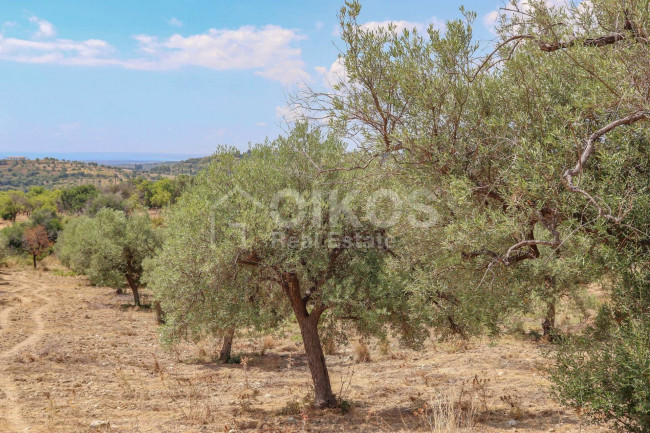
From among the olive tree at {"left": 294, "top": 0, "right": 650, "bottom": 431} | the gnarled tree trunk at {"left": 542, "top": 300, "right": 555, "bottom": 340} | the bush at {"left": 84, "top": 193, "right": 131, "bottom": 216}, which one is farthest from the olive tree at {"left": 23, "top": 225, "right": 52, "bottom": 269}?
the olive tree at {"left": 294, "top": 0, "right": 650, "bottom": 431}

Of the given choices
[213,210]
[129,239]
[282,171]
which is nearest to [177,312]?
[213,210]

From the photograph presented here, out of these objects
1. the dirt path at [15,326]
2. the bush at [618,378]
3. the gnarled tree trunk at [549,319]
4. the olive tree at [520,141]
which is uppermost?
the olive tree at [520,141]

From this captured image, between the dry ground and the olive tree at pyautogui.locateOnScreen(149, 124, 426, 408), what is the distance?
2.49 m

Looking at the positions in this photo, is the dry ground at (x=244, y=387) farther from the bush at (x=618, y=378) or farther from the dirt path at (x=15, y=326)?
the bush at (x=618, y=378)

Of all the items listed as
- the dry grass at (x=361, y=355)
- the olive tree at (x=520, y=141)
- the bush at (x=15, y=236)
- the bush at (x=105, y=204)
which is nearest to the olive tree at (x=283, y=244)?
the olive tree at (x=520, y=141)

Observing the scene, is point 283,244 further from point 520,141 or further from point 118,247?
point 118,247

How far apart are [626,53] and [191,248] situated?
822 cm

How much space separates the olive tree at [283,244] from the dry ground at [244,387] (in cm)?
249

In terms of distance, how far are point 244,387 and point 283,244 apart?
7.85 metres

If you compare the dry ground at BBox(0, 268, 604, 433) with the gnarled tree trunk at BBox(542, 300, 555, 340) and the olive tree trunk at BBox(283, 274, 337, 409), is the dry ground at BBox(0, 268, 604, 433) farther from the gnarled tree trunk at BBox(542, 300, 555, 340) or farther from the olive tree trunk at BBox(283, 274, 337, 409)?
the gnarled tree trunk at BBox(542, 300, 555, 340)

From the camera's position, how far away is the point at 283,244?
32.4ft

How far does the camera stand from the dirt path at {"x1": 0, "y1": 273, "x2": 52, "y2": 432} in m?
11.1

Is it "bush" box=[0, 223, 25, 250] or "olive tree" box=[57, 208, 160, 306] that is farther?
"bush" box=[0, 223, 25, 250]

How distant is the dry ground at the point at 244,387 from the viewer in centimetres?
1073
